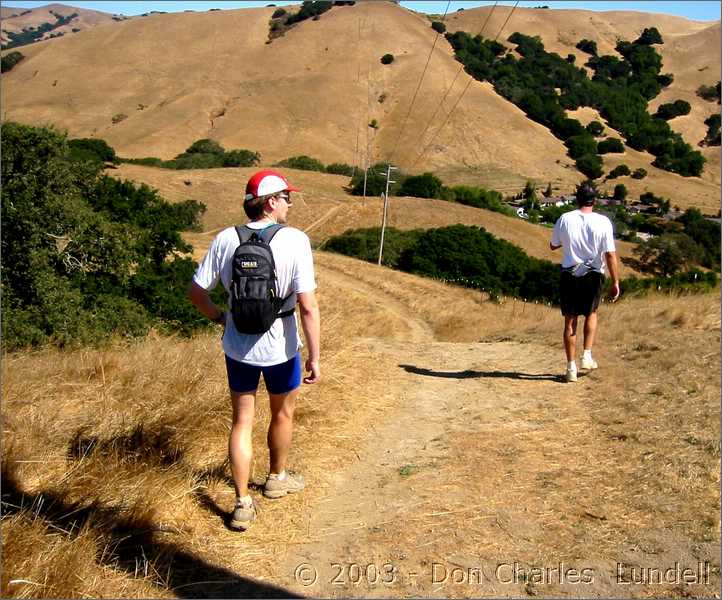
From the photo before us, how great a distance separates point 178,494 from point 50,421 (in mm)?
1355

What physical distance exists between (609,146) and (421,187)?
162ft

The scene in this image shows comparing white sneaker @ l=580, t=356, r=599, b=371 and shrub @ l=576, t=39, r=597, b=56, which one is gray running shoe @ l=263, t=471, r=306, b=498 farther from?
shrub @ l=576, t=39, r=597, b=56

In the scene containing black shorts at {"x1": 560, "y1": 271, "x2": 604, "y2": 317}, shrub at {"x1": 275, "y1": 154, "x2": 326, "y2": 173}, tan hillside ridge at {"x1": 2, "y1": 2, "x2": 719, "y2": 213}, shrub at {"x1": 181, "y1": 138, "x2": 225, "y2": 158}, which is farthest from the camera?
tan hillside ridge at {"x1": 2, "y1": 2, "x2": 719, "y2": 213}

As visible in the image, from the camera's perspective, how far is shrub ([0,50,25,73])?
382ft

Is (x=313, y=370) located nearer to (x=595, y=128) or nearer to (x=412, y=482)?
(x=412, y=482)

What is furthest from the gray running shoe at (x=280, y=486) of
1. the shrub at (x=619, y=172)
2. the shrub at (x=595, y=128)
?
the shrub at (x=595, y=128)

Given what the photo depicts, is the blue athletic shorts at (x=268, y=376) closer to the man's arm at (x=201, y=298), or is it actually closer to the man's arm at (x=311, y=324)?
the man's arm at (x=311, y=324)

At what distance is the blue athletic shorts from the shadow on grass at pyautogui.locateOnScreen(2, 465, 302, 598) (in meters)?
0.84

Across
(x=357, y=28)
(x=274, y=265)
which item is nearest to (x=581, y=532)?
(x=274, y=265)

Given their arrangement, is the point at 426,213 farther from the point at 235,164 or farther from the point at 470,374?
the point at 470,374

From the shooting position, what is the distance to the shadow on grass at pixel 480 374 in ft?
22.7

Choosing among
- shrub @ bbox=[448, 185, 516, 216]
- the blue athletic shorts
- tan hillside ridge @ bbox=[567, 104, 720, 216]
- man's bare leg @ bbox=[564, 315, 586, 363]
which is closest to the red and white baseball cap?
the blue athletic shorts

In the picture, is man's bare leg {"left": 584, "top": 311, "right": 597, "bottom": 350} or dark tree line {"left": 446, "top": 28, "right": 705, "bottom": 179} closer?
man's bare leg {"left": 584, "top": 311, "right": 597, "bottom": 350}

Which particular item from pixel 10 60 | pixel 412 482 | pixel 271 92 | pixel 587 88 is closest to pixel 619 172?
pixel 587 88
